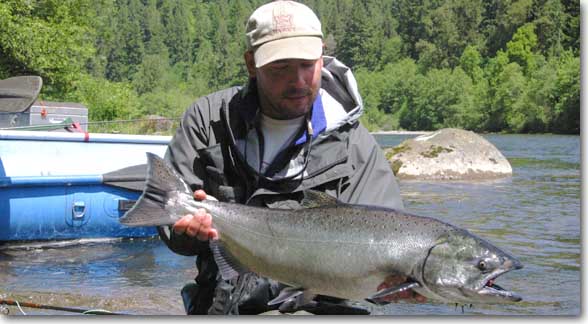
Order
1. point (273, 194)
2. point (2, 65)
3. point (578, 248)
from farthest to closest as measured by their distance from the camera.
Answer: point (2, 65) < point (578, 248) < point (273, 194)

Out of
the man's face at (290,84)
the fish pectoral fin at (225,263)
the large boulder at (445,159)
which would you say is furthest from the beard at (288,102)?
the large boulder at (445,159)

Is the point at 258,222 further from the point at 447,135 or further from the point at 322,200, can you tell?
the point at 447,135

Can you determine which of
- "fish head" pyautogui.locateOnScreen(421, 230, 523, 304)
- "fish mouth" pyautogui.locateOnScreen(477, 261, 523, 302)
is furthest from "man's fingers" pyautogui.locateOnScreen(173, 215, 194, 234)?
"fish mouth" pyautogui.locateOnScreen(477, 261, 523, 302)

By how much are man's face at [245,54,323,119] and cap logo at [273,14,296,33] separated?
0.16 meters

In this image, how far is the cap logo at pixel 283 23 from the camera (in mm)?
3701

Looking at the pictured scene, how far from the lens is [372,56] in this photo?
15512 cm

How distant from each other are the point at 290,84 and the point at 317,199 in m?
0.51

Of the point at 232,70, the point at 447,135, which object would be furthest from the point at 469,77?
the point at 447,135

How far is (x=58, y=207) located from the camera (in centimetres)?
1001

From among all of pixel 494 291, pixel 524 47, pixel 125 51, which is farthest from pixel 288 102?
pixel 125 51

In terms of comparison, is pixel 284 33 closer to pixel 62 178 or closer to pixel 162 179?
pixel 162 179

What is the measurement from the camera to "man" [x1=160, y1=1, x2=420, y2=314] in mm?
3727

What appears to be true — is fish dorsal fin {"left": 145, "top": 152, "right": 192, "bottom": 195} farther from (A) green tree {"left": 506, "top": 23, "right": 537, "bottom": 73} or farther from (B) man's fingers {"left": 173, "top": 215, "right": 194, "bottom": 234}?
(A) green tree {"left": 506, "top": 23, "right": 537, "bottom": 73}

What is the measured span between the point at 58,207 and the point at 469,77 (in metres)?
110
